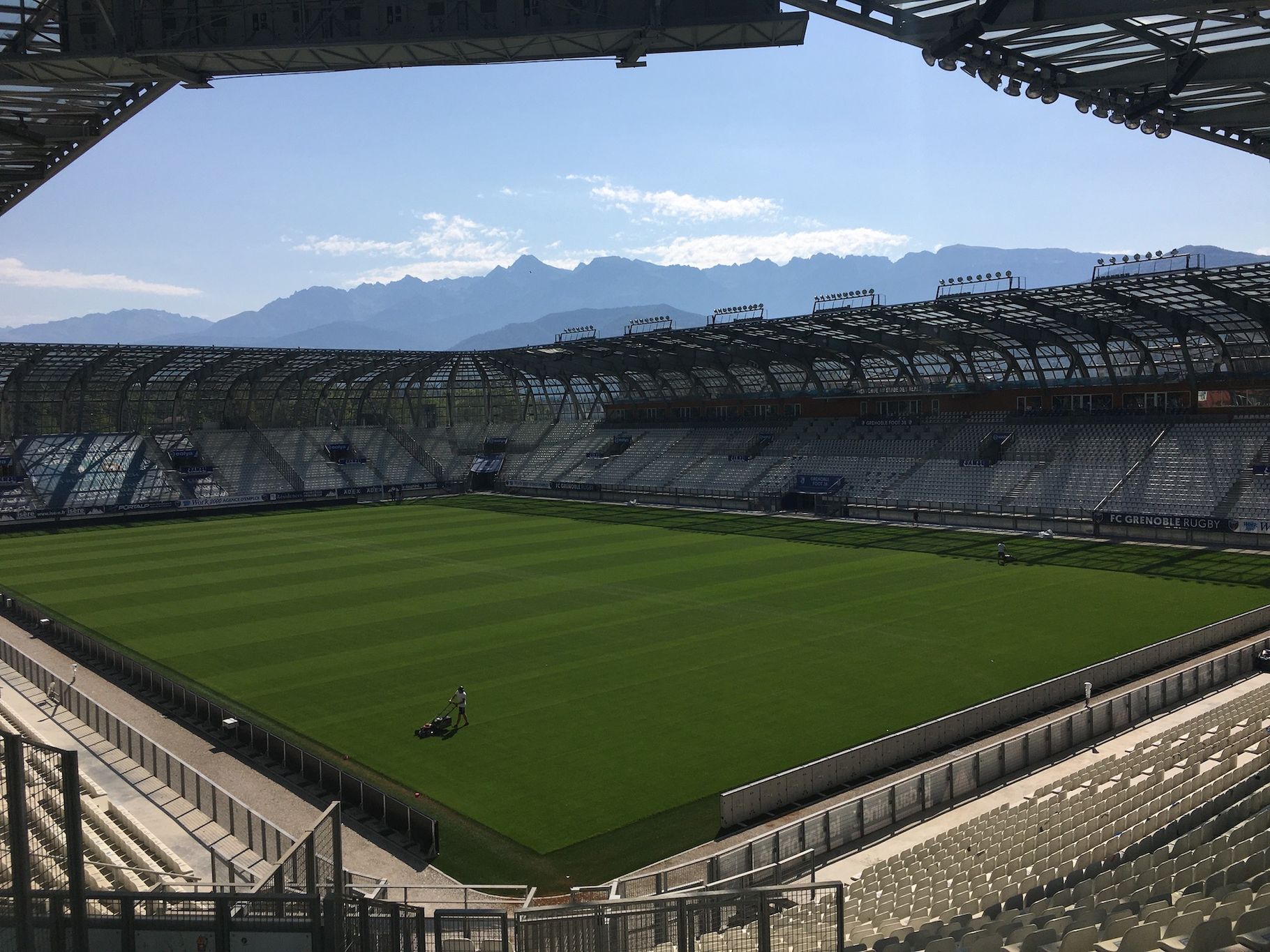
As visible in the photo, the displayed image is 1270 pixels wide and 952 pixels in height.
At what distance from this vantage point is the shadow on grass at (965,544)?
41375mm

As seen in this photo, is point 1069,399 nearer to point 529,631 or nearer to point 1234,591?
point 1234,591

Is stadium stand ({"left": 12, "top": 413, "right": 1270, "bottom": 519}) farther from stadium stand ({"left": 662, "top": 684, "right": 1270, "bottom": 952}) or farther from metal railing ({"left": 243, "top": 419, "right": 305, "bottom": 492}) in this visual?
stadium stand ({"left": 662, "top": 684, "right": 1270, "bottom": 952})

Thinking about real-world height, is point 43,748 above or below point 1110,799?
above

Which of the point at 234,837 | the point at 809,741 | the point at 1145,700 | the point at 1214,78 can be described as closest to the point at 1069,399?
the point at 1145,700

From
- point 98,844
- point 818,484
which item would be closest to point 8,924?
point 98,844

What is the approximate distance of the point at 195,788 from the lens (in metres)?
18.5

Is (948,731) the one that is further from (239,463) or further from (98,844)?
(239,463)

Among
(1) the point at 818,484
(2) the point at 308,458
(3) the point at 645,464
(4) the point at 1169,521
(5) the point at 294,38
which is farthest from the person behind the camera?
(2) the point at 308,458

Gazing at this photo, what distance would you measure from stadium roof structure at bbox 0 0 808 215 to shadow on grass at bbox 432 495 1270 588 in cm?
3664

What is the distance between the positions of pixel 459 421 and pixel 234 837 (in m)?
87.0

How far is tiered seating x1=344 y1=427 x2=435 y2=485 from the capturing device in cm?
9231

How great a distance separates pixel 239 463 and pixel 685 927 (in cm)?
8271

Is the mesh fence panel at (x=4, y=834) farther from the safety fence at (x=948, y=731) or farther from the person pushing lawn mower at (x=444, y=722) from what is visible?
→ the person pushing lawn mower at (x=444, y=722)

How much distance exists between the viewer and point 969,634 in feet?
101
